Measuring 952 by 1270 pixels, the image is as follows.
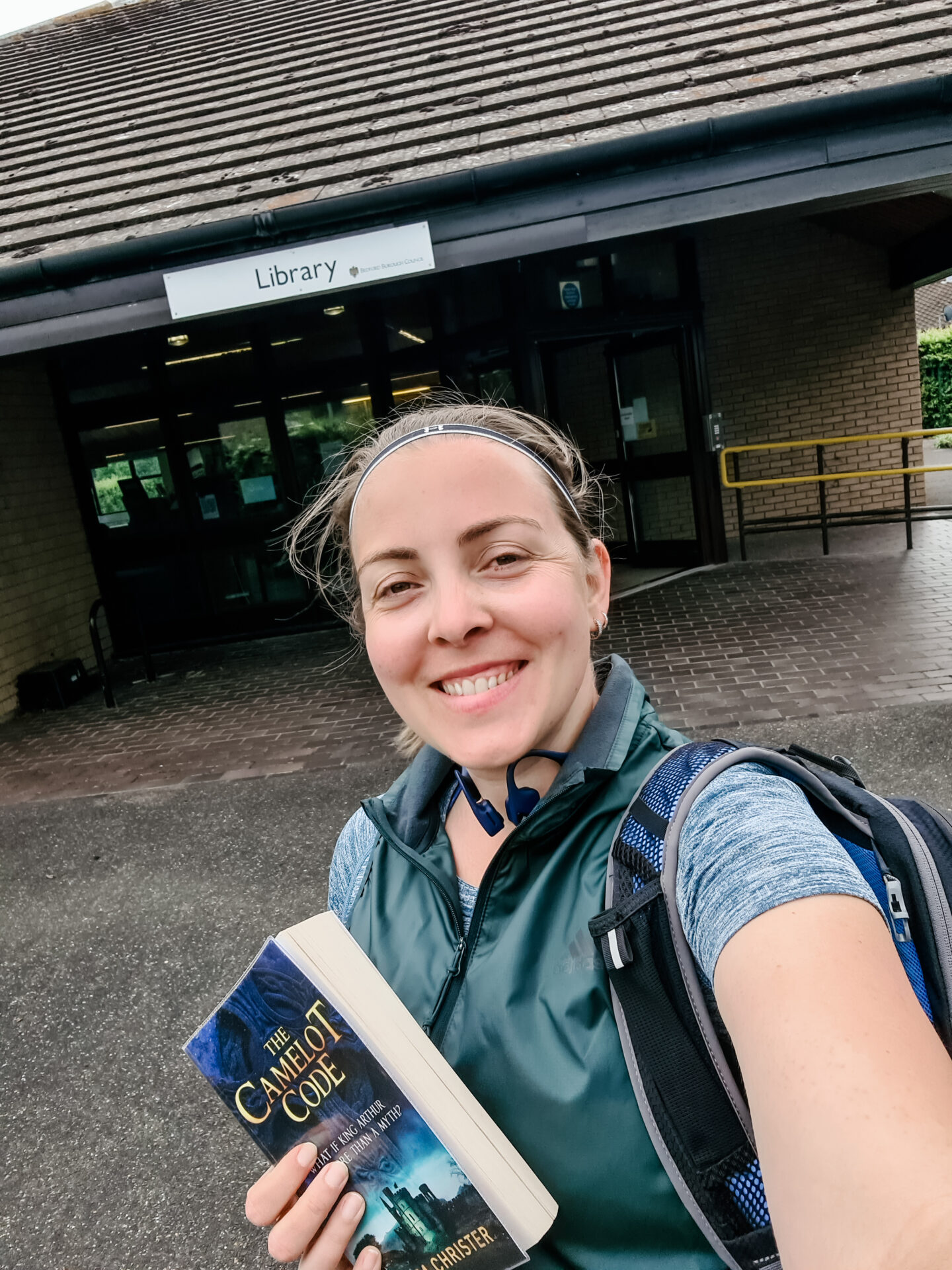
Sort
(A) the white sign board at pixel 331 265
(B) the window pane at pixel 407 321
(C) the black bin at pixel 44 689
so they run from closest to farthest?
(A) the white sign board at pixel 331 265 → (C) the black bin at pixel 44 689 → (B) the window pane at pixel 407 321

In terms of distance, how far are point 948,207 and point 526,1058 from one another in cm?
957

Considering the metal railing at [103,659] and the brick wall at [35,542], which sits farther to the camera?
the brick wall at [35,542]

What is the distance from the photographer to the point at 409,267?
A: 190 inches

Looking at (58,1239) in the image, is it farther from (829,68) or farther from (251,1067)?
(829,68)

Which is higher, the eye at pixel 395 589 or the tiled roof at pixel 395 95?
the tiled roof at pixel 395 95

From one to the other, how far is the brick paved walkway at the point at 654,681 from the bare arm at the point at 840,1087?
4.29 metres

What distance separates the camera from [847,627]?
261 inches

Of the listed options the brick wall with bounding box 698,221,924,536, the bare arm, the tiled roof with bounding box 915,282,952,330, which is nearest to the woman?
the bare arm

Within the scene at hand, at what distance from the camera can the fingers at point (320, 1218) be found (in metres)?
1.03

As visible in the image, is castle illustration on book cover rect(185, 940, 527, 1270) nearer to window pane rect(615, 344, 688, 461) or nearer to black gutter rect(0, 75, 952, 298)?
black gutter rect(0, 75, 952, 298)

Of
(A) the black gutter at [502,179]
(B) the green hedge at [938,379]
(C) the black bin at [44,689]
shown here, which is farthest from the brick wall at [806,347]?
(B) the green hedge at [938,379]

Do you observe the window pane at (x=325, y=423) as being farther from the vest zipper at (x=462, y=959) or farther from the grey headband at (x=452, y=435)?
the vest zipper at (x=462, y=959)

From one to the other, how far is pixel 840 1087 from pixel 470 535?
813mm

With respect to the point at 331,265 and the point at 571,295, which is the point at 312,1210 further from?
the point at 571,295
